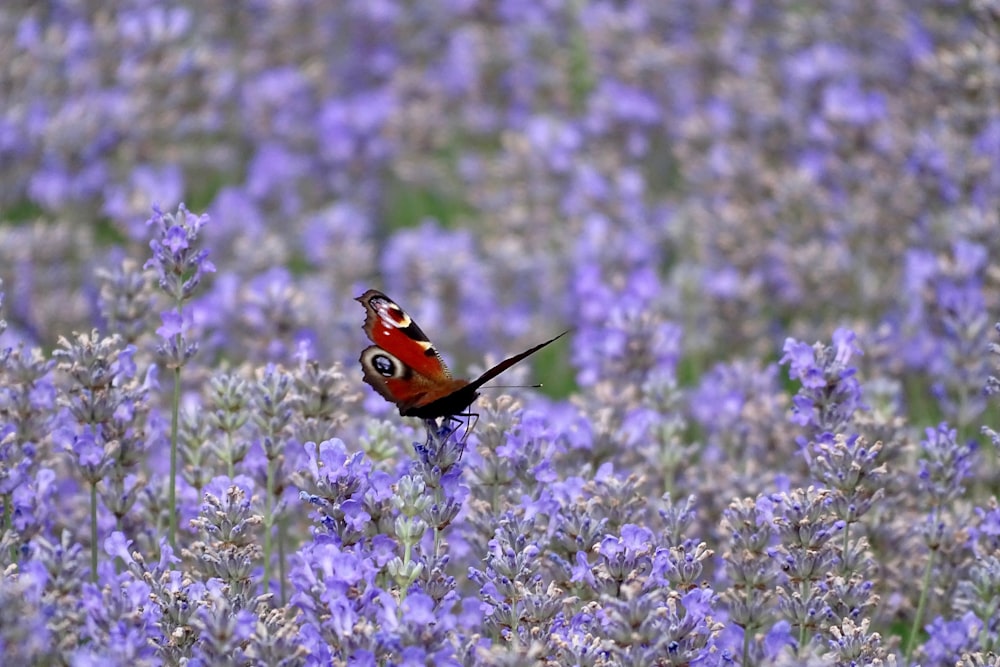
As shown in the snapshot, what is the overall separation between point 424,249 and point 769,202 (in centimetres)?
142

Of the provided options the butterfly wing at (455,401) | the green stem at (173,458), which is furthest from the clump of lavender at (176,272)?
the butterfly wing at (455,401)

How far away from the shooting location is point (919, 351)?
15.6 feet

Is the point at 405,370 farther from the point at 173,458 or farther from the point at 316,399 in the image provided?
the point at 173,458

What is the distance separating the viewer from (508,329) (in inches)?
228

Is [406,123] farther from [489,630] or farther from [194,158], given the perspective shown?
[489,630]

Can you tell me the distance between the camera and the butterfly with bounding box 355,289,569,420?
9.04 ft

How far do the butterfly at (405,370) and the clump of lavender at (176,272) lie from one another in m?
0.34

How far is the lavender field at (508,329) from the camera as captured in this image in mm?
2590

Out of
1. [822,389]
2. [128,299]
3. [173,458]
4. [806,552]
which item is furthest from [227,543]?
[822,389]

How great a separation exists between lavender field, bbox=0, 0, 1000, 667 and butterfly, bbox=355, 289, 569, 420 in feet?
0.25

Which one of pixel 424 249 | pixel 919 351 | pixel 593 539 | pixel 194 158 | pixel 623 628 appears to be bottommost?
pixel 623 628

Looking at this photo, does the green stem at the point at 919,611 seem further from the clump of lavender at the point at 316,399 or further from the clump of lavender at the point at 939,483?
the clump of lavender at the point at 316,399

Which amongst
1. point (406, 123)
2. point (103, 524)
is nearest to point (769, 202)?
point (406, 123)

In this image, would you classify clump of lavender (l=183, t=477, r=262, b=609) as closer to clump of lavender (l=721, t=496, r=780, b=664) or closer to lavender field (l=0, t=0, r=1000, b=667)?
lavender field (l=0, t=0, r=1000, b=667)
